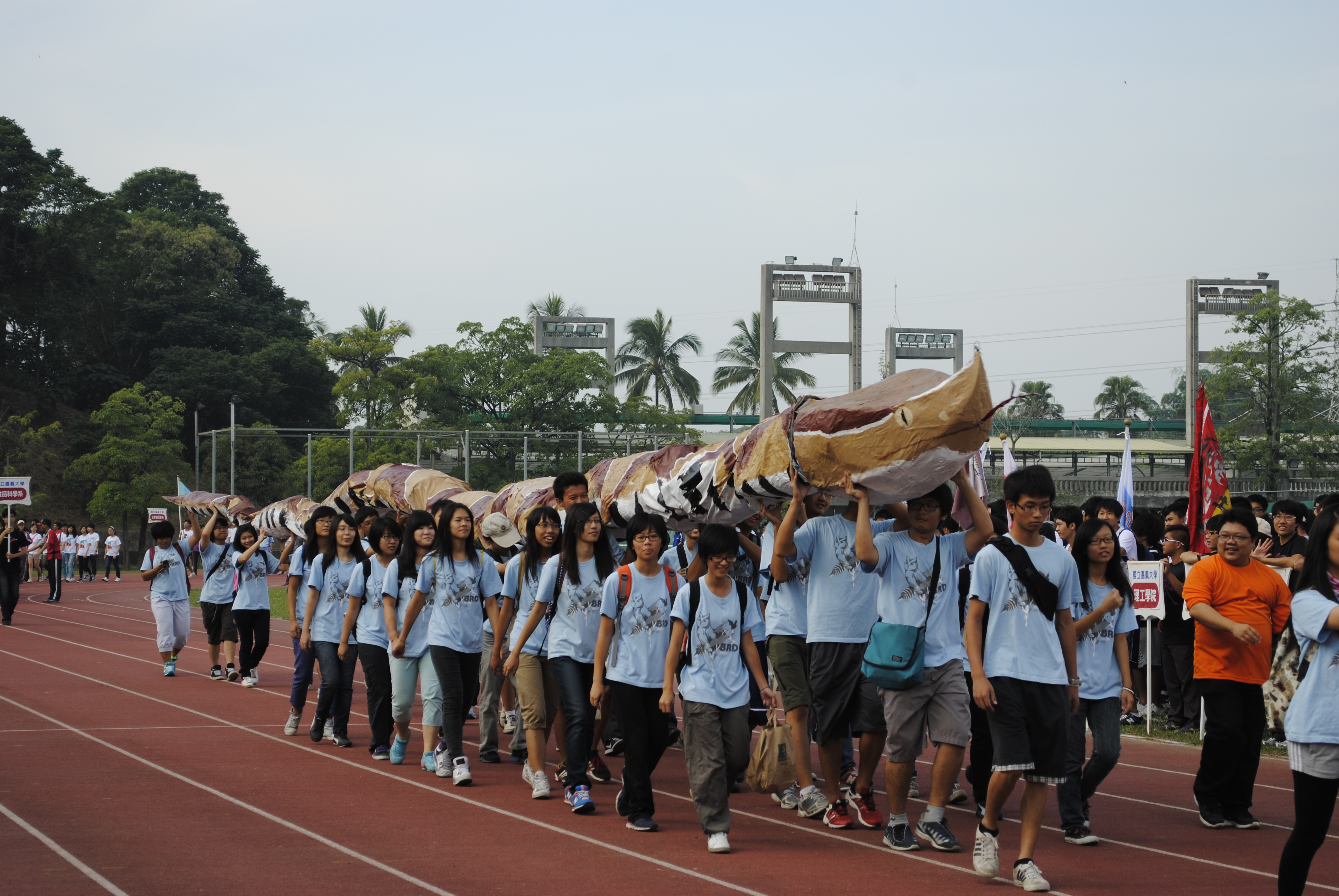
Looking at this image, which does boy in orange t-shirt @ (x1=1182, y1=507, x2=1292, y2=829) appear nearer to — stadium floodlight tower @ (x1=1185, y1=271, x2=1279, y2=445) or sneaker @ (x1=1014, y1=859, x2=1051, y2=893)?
sneaker @ (x1=1014, y1=859, x2=1051, y2=893)

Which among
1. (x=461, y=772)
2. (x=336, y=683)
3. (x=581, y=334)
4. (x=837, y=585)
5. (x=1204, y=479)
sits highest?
(x=581, y=334)

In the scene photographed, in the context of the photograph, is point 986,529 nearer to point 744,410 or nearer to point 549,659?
point 549,659

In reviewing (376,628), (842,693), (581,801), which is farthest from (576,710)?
(376,628)

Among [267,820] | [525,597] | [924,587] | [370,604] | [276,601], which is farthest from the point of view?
[276,601]

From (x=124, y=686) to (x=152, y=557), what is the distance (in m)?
1.51

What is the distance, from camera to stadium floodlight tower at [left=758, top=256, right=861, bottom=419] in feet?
137

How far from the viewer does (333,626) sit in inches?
391

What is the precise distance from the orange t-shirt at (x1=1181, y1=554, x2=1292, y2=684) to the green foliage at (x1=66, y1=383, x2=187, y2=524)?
4028cm

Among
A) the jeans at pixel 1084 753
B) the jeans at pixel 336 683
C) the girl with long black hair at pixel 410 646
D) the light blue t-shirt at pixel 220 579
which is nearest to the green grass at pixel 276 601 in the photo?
the light blue t-shirt at pixel 220 579

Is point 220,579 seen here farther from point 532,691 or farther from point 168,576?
point 532,691

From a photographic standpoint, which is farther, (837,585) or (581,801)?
(581,801)

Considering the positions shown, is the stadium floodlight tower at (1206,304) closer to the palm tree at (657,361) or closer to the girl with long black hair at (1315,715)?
the palm tree at (657,361)

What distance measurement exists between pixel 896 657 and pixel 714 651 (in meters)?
0.97

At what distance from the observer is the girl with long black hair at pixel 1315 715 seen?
16.2ft
